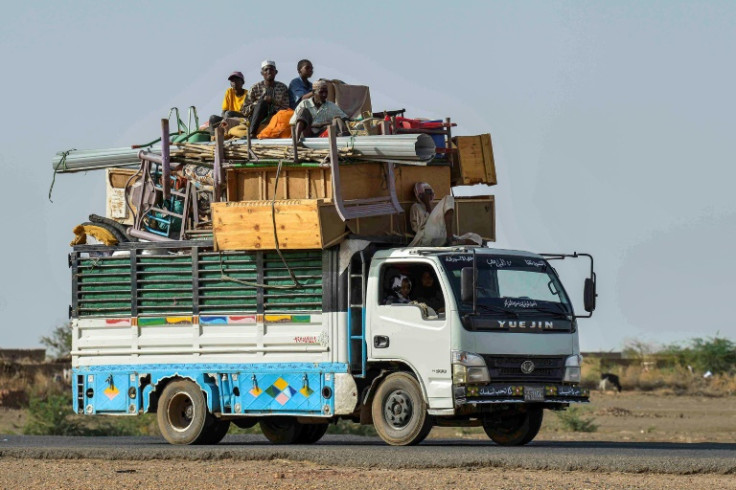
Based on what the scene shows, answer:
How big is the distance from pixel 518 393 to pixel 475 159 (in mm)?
3728

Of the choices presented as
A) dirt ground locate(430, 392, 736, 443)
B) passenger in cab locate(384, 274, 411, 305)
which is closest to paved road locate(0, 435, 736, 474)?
passenger in cab locate(384, 274, 411, 305)

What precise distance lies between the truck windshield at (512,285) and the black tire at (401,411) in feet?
4.19

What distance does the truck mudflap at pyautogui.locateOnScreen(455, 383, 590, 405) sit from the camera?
722 inches

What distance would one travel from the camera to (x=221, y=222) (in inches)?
794

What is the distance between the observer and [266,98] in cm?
2153

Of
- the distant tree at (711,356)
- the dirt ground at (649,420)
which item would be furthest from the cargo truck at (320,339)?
the distant tree at (711,356)

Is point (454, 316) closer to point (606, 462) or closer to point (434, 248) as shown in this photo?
point (434, 248)

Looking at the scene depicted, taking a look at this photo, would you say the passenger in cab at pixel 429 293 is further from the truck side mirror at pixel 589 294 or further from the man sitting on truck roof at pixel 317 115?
the man sitting on truck roof at pixel 317 115

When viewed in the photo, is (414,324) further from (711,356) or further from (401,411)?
(711,356)

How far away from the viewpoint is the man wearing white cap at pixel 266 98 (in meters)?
21.4

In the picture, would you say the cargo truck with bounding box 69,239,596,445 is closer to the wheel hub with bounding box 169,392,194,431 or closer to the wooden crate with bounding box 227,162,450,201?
the wheel hub with bounding box 169,392,194,431

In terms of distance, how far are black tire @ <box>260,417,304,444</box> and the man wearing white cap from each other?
3837 millimetres

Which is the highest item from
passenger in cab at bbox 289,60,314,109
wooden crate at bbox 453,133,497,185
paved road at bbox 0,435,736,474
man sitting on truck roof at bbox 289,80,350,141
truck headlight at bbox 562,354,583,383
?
passenger in cab at bbox 289,60,314,109

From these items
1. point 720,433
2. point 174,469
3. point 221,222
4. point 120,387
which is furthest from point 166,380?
point 720,433
